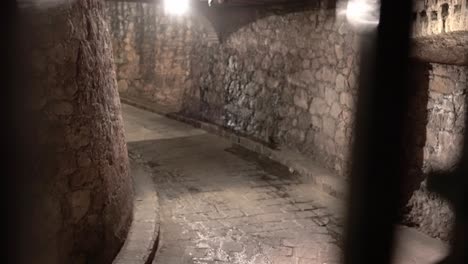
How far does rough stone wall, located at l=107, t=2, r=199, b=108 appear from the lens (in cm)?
1173

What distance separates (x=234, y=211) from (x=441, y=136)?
2290 millimetres

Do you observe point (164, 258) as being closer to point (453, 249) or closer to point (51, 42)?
point (51, 42)

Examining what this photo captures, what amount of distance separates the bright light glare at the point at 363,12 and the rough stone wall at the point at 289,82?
0.67 feet

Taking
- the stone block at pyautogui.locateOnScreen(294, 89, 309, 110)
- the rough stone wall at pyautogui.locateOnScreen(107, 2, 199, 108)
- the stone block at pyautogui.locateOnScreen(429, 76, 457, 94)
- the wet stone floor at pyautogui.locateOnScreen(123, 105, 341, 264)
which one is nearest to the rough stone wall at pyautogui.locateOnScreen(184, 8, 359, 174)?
the stone block at pyautogui.locateOnScreen(294, 89, 309, 110)

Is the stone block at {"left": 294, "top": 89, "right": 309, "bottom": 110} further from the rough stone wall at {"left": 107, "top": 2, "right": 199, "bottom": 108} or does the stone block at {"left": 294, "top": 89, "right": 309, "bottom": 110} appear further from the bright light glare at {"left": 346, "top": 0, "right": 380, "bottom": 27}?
the rough stone wall at {"left": 107, "top": 2, "right": 199, "bottom": 108}

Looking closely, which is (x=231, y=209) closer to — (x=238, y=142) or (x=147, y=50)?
(x=238, y=142)

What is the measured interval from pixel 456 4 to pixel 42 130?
10.9 feet

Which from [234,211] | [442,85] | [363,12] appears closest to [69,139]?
[234,211]

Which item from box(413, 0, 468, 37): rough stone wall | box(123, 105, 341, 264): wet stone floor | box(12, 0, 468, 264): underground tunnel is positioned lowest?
box(123, 105, 341, 264): wet stone floor

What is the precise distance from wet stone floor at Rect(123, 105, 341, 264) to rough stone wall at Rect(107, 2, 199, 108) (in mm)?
3774

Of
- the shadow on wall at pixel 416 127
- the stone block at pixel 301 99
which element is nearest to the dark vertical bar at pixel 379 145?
the shadow on wall at pixel 416 127

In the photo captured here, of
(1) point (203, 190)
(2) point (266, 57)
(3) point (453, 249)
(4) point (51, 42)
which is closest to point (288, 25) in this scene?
(2) point (266, 57)

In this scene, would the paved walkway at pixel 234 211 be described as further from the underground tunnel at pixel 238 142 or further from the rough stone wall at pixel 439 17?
the rough stone wall at pixel 439 17

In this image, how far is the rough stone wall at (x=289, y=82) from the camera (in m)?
6.19
